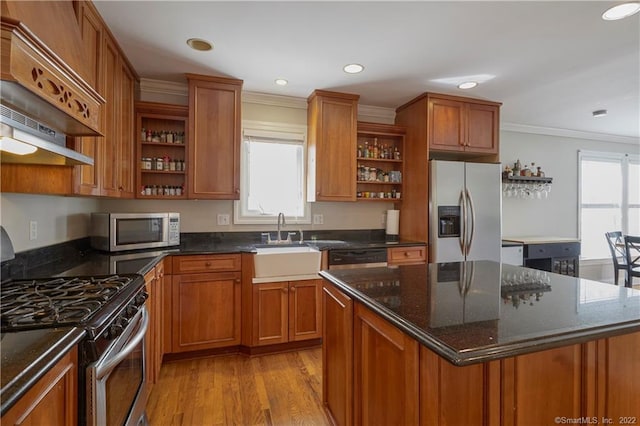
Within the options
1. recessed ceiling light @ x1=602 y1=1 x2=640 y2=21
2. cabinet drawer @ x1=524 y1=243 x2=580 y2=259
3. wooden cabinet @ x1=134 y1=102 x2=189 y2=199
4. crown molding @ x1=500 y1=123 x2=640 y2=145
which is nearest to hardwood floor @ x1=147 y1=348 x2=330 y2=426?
wooden cabinet @ x1=134 y1=102 x2=189 y2=199

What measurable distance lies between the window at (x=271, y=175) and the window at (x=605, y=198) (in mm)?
4581

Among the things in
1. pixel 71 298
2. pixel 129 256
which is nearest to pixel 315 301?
pixel 129 256

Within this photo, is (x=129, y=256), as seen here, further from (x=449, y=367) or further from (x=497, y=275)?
(x=497, y=275)

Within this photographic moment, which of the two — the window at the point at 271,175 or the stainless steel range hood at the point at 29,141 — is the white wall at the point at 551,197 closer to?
the window at the point at 271,175

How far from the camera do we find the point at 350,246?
3031 mm

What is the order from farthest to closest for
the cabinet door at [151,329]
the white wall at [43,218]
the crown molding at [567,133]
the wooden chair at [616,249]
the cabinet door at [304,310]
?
the crown molding at [567,133], the wooden chair at [616,249], the cabinet door at [304,310], the cabinet door at [151,329], the white wall at [43,218]

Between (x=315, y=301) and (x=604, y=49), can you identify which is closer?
(x=604, y=49)

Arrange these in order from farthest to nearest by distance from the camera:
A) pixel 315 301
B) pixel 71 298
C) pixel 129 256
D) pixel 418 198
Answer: pixel 418 198 < pixel 315 301 < pixel 129 256 < pixel 71 298

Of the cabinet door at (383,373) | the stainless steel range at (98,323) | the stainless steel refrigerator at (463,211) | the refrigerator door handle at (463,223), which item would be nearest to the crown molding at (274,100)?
the stainless steel refrigerator at (463,211)

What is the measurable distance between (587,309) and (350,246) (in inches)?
80.2

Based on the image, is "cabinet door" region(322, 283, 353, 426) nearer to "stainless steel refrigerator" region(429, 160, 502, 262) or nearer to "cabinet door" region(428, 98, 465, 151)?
"stainless steel refrigerator" region(429, 160, 502, 262)

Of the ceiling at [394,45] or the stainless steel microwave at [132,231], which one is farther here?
the stainless steel microwave at [132,231]

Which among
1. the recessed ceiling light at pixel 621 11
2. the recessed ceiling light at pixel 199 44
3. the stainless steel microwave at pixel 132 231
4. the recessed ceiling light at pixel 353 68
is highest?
the recessed ceiling light at pixel 353 68

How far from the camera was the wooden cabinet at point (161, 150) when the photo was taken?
284cm
